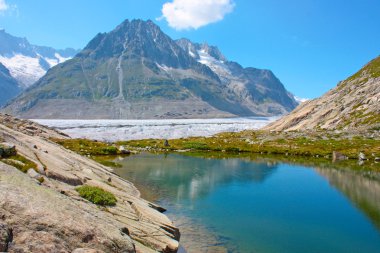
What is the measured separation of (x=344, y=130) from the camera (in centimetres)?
12269


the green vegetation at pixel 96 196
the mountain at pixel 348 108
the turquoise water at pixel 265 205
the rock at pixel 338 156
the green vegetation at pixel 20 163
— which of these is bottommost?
the turquoise water at pixel 265 205

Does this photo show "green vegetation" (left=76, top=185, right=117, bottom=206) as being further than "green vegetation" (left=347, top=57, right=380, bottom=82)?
No

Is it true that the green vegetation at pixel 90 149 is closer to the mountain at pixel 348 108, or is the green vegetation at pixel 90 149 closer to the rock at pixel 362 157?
the rock at pixel 362 157

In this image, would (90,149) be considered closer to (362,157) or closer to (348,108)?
(362,157)

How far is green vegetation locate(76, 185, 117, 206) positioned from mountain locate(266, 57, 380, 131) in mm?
113182

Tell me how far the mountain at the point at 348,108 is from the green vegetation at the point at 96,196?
113182 mm

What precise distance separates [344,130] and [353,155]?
1679 inches

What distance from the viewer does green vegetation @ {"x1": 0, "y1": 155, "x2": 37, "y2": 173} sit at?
19922mm

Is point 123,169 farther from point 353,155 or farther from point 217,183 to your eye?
point 353,155

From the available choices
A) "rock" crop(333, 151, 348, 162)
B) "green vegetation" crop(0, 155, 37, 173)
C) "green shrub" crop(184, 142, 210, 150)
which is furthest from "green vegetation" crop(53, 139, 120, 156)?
"green vegetation" crop(0, 155, 37, 173)

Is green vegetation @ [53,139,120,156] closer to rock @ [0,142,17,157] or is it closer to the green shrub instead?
the green shrub

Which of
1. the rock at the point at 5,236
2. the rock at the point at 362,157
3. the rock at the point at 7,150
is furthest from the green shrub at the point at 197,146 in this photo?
the rock at the point at 5,236

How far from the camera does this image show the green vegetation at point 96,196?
71.3ft

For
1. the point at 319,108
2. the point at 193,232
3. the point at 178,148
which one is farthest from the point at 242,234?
the point at 319,108
